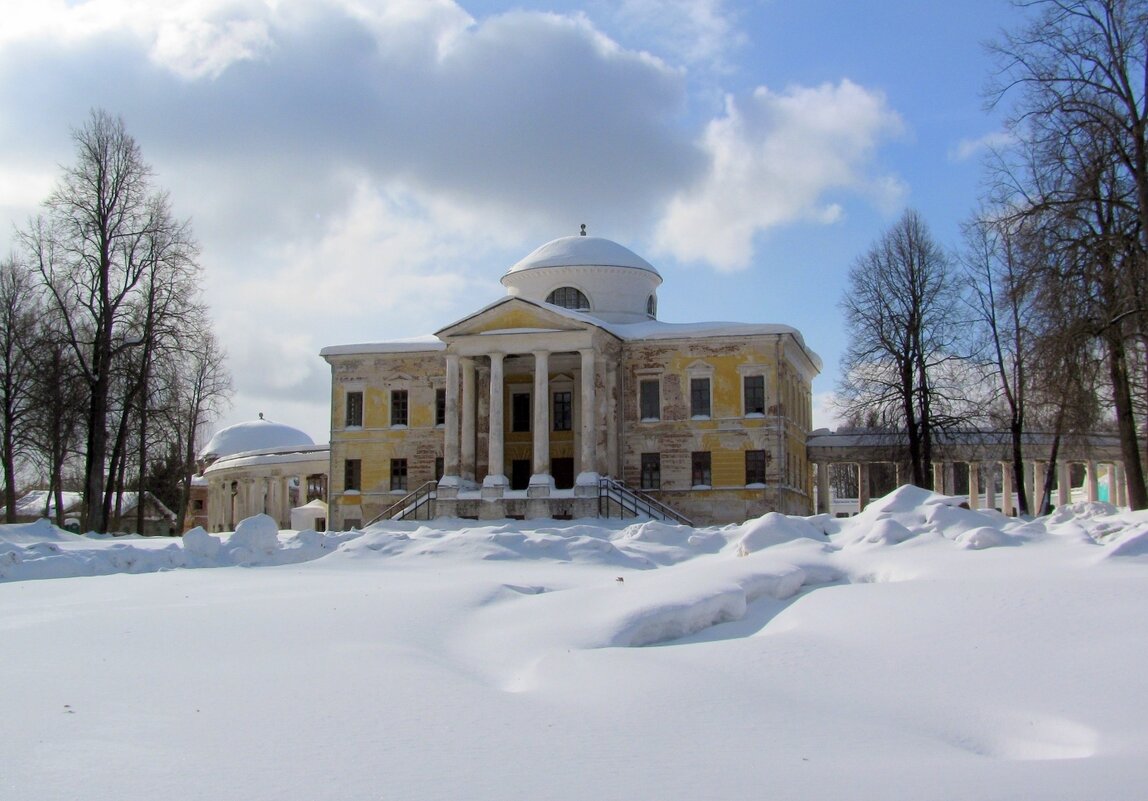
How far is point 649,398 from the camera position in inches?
1565

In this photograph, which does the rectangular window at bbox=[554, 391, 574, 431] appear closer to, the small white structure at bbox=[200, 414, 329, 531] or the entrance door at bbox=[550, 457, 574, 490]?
the entrance door at bbox=[550, 457, 574, 490]

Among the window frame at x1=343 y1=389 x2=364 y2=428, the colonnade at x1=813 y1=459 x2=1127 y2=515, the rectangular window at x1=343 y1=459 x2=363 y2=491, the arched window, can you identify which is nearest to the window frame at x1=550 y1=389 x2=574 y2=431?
the arched window

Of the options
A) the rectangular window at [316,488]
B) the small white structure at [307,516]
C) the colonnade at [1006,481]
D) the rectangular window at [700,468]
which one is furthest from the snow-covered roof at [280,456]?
the colonnade at [1006,481]

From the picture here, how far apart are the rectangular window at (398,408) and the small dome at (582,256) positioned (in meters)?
6.56

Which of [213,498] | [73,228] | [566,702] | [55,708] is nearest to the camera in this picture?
[55,708]

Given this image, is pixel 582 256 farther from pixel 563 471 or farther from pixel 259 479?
pixel 259 479

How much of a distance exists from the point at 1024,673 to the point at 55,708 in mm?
6483

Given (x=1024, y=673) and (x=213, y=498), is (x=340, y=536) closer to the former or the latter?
(x=1024, y=673)

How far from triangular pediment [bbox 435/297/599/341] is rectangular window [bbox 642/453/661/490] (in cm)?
523

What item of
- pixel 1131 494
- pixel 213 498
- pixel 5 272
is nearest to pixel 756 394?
pixel 1131 494

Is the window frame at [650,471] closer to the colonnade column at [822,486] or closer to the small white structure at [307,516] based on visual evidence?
the colonnade column at [822,486]

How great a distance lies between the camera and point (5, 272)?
120ft

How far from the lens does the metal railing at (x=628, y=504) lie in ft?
117

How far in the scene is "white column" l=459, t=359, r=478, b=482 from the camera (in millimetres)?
38531
